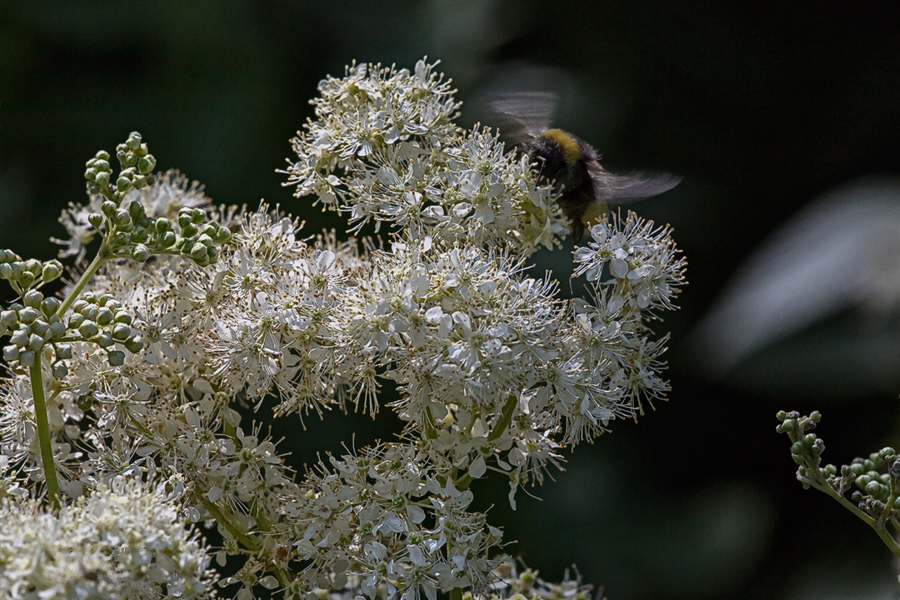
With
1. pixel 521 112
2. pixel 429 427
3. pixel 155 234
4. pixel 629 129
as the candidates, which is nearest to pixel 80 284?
pixel 155 234

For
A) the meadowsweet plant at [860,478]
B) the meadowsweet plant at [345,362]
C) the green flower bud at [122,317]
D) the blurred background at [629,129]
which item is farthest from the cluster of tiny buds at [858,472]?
the blurred background at [629,129]

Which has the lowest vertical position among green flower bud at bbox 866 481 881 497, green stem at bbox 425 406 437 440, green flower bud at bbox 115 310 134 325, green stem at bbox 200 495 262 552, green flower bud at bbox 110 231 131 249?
green stem at bbox 200 495 262 552

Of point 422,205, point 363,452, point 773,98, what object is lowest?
point 363,452

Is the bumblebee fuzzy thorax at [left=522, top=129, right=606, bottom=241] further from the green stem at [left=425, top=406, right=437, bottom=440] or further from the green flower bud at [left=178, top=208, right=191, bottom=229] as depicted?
the green flower bud at [left=178, top=208, right=191, bottom=229]

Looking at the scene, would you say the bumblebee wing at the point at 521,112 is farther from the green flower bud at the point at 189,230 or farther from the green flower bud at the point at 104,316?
the green flower bud at the point at 104,316

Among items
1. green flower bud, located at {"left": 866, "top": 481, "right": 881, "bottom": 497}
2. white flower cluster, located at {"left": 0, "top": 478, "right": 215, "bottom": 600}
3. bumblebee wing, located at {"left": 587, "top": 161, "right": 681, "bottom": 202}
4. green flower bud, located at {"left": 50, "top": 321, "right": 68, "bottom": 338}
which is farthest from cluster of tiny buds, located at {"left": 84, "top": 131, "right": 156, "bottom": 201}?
green flower bud, located at {"left": 866, "top": 481, "right": 881, "bottom": 497}

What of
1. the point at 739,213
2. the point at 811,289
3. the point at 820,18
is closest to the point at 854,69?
the point at 820,18

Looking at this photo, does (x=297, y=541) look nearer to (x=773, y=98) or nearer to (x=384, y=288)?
(x=384, y=288)
